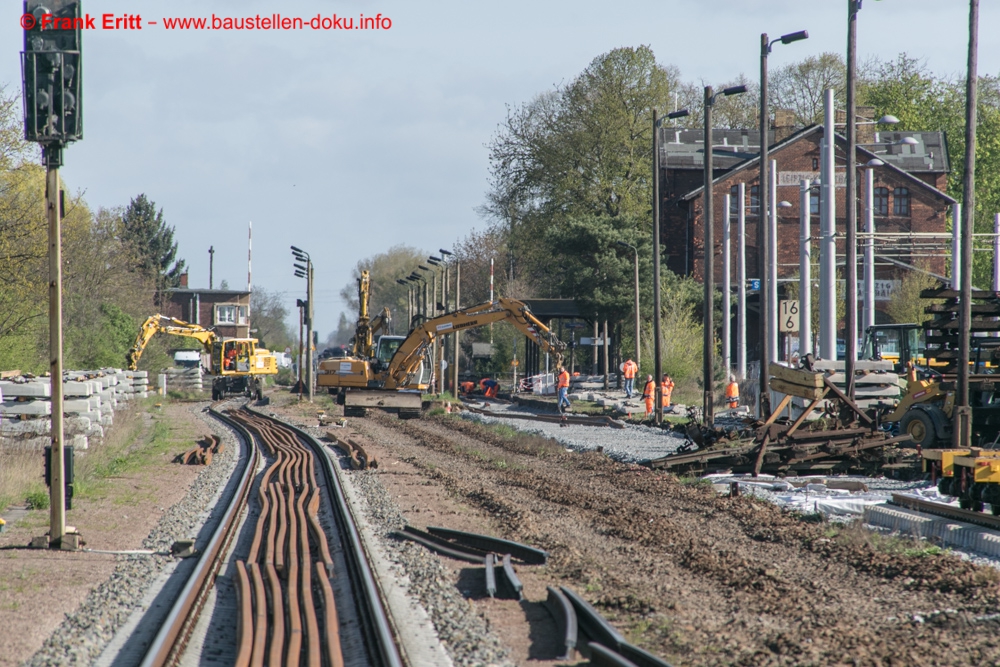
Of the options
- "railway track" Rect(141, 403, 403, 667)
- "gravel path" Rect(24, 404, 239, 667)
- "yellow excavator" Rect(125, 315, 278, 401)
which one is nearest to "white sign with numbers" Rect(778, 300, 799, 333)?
"railway track" Rect(141, 403, 403, 667)

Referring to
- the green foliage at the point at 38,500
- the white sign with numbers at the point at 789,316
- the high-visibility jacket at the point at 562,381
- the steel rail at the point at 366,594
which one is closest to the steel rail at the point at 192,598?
the steel rail at the point at 366,594

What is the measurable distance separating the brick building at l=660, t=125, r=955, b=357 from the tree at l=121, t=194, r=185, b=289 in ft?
160

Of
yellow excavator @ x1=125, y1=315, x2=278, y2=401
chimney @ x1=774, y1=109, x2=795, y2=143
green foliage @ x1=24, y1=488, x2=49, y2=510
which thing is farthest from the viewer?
chimney @ x1=774, y1=109, x2=795, y2=143

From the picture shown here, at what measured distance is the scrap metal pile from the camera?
60.4 feet

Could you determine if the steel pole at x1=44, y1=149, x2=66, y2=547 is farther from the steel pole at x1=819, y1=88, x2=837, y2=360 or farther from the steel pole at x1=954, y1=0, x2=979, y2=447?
the steel pole at x1=819, y1=88, x2=837, y2=360

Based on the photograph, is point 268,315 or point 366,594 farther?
point 268,315

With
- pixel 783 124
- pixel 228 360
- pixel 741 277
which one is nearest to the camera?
pixel 741 277

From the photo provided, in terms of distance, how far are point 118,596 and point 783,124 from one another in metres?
62.6

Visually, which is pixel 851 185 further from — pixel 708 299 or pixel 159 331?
pixel 159 331

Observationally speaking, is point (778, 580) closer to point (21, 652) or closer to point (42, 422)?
point (21, 652)

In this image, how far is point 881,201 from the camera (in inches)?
2370

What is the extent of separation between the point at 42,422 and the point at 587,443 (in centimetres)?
1261

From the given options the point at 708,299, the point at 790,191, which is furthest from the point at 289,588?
the point at 790,191

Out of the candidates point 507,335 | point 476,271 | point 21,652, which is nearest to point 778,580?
point 21,652
